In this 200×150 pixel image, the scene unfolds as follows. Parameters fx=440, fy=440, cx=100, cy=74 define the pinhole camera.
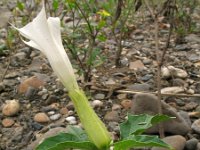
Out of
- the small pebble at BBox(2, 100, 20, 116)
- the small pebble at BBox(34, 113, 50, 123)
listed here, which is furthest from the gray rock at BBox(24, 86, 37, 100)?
the small pebble at BBox(34, 113, 50, 123)

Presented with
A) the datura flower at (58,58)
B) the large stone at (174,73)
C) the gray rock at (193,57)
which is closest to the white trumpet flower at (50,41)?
the datura flower at (58,58)

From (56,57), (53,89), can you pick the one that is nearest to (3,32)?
(53,89)

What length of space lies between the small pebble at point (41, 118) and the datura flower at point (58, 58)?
1.11m

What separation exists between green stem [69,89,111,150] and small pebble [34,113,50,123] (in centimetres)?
111

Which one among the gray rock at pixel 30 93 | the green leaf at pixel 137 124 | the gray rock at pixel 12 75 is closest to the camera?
the green leaf at pixel 137 124

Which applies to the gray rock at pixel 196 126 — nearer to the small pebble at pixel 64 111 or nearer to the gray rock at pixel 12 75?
the small pebble at pixel 64 111

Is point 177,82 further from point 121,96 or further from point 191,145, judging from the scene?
point 191,145

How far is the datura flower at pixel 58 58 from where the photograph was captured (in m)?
1.32

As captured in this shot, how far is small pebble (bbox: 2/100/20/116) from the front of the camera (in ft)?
8.35

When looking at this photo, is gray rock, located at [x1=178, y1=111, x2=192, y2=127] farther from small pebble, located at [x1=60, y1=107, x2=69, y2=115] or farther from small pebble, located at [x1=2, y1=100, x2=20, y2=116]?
small pebble, located at [x1=2, y1=100, x2=20, y2=116]

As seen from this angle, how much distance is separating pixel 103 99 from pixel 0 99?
2.14ft

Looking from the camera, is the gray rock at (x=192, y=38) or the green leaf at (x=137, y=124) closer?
the green leaf at (x=137, y=124)

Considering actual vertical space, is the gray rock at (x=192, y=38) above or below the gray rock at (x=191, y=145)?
above

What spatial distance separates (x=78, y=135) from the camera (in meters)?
1.54
